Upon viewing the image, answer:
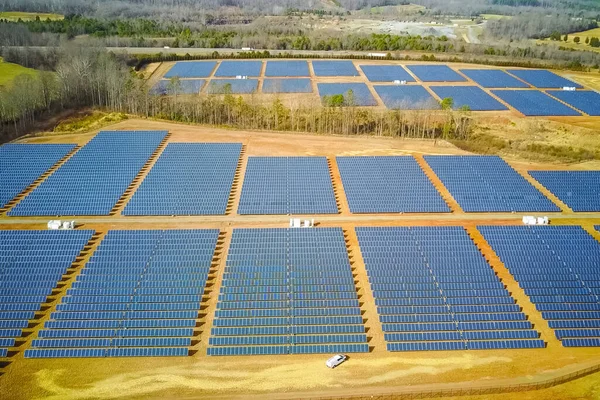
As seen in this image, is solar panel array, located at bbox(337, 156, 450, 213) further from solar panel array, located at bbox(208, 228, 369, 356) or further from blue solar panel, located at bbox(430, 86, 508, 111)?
blue solar panel, located at bbox(430, 86, 508, 111)

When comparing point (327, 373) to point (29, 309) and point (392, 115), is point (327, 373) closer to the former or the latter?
point (29, 309)

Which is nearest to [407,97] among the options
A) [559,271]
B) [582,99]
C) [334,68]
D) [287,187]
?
[334,68]

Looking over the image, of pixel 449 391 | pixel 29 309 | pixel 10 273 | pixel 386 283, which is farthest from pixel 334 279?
pixel 10 273

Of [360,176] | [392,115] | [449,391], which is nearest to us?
[449,391]

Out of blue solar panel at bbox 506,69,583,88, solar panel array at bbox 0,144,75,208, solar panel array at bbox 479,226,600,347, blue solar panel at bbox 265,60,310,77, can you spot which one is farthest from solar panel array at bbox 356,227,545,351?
blue solar panel at bbox 506,69,583,88

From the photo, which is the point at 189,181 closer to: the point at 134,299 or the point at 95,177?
the point at 95,177

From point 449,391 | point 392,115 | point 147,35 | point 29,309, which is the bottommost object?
point 449,391
